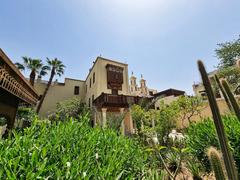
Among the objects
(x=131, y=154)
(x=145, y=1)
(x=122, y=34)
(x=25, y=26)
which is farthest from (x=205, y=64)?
(x=25, y=26)

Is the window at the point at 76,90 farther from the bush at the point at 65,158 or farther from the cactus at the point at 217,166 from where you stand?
the cactus at the point at 217,166

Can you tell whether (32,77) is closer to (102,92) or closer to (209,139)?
(102,92)

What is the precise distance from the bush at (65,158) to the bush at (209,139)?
7.08 feet

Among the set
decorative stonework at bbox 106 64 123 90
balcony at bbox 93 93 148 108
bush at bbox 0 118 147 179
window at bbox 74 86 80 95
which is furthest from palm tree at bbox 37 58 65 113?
bush at bbox 0 118 147 179

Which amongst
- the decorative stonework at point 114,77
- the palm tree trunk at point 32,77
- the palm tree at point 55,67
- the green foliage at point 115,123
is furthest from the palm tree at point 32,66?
the green foliage at point 115,123

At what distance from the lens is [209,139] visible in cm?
377

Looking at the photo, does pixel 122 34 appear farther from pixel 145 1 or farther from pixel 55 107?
pixel 55 107

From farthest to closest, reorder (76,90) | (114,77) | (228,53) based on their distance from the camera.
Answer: (76,90) < (114,77) < (228,53)

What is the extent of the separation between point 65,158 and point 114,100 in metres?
16.2

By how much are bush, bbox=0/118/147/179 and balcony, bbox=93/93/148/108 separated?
14.4m

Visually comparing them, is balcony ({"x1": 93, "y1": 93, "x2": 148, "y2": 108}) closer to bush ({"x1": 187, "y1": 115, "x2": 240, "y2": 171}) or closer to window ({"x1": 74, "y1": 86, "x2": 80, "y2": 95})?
window ({"x1": 74, "y1": 86, "x2": 80, "y2": 95})

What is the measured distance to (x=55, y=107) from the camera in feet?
79.5

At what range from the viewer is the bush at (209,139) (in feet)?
11.1

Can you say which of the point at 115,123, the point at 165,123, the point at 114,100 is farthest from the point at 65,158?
the point at 114,100
